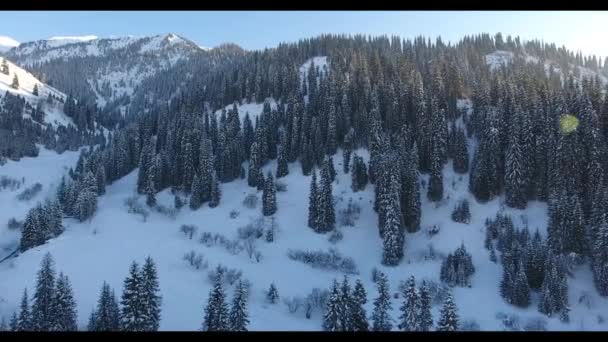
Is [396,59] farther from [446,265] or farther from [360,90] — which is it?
[446,265]

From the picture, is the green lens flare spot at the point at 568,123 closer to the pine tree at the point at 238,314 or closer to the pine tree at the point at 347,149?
the pine tree at the point at 347,149

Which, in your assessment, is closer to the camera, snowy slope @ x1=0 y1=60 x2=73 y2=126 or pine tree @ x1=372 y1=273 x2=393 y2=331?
pine tree @ x1=372 y1=273 x2=393 y2=331

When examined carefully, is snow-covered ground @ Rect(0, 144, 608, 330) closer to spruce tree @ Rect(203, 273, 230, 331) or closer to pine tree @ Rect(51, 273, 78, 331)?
pine tree @ Rect(51, 273, 78, 331)

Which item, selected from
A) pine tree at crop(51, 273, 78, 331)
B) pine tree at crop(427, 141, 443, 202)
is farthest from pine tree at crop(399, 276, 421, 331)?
pine tree at crop(427, 141, 443, 202)

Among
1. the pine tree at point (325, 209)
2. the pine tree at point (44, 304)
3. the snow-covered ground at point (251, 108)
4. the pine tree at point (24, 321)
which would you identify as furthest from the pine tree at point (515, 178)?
the pine tree at point (24, 321)

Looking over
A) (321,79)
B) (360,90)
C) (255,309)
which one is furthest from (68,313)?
(321,79)

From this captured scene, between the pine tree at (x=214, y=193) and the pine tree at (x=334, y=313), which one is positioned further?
the pine tree at (x=214, y=193)

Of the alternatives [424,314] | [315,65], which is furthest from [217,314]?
[315,65]
